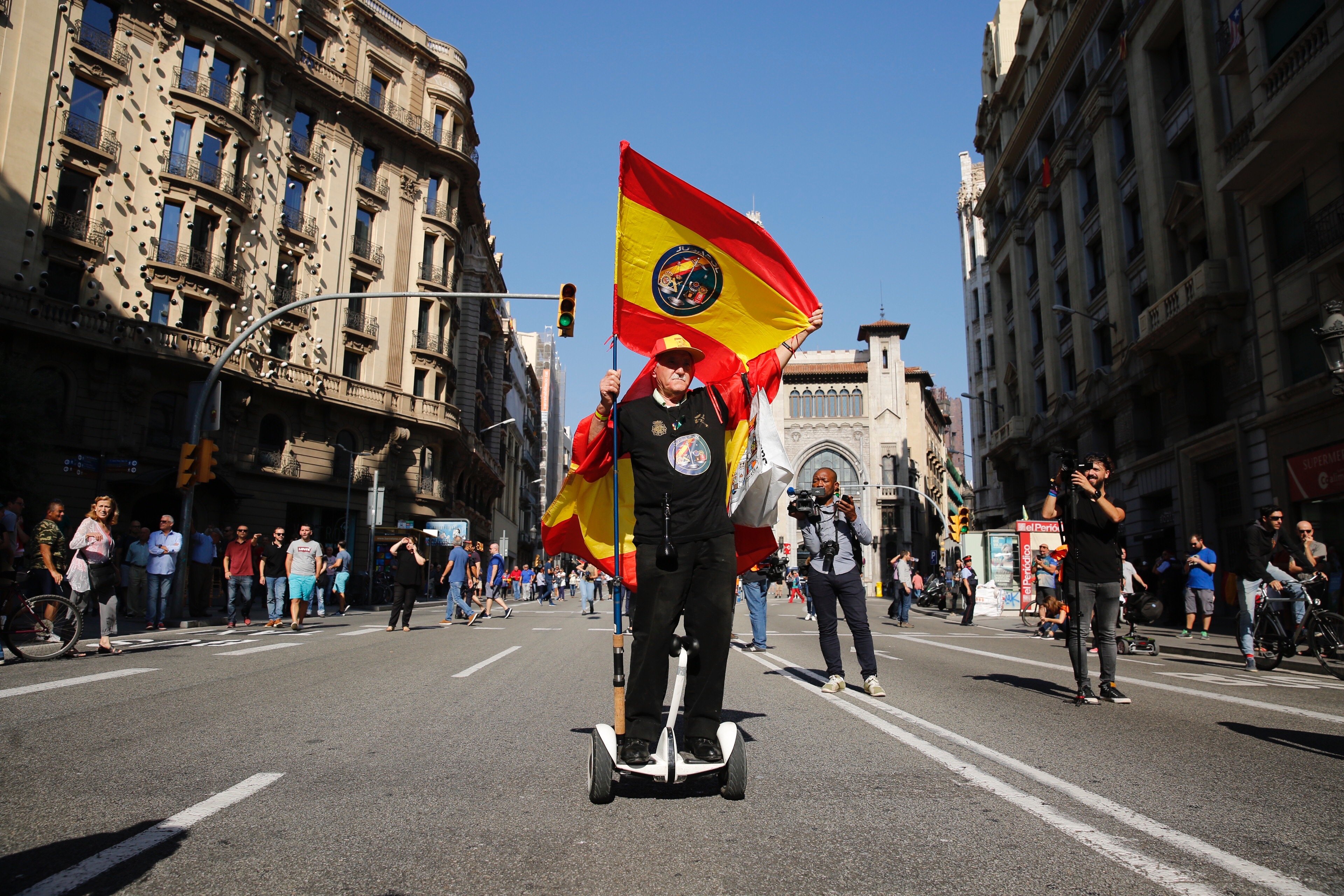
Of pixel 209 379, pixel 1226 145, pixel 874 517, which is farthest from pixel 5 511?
pixel 874 517

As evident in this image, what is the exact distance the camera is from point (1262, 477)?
61.6ft

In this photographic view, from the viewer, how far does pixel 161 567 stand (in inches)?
536

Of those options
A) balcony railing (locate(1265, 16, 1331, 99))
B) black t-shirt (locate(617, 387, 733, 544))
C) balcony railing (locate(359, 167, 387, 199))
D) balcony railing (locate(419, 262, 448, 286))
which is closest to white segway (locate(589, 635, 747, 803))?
black t-shirt (locate(617, 387, 733, 544))

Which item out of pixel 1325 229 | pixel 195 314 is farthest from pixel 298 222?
pixel 1325 229

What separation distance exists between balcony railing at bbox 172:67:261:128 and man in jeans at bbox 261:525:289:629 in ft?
61.7

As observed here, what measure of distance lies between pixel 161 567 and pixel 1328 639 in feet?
51.4

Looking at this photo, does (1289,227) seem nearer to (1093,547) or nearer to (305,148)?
(1093,547)

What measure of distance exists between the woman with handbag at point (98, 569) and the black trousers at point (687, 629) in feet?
25.1

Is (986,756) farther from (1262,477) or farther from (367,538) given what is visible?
(367,538)

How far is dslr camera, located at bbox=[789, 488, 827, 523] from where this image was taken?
6924mm

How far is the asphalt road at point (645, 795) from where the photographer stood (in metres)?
2.71

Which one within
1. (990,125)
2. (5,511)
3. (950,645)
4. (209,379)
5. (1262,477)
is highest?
(990,125)

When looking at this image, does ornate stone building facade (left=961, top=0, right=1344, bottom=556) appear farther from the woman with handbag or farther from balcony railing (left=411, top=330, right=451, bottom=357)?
balcony railing (left=411, top=330, right=451, bottom=357)

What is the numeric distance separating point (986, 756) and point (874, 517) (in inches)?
2868
